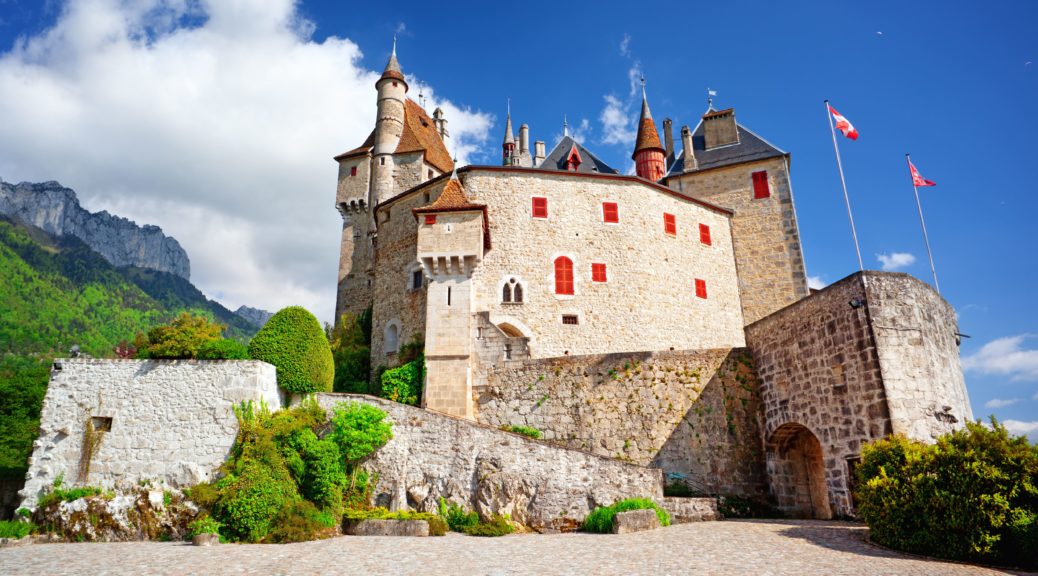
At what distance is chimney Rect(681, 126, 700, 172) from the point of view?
30.4 meters

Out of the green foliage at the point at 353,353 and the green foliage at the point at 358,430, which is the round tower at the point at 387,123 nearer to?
the green foliage at the point at 353,353

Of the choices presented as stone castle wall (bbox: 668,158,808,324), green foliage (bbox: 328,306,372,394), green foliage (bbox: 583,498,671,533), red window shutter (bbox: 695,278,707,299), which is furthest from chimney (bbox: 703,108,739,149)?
green foliage (bbox: 583,498,671,533)

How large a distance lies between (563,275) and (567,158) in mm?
8735

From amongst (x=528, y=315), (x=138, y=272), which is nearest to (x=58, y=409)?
(x=528, y=315)

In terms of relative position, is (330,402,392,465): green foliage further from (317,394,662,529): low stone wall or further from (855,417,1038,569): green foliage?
(855,417,1038,569): green foliage

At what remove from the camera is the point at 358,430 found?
46.9 feet

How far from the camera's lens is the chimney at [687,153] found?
99.6 feet

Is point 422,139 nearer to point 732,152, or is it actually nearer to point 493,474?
point 732,152

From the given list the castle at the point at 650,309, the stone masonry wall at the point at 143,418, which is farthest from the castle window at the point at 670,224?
the stone masonry wall at the point at 143,418

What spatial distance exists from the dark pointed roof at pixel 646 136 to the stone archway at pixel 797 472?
19843 mm

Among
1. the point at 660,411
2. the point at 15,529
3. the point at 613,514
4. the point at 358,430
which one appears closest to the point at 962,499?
the point at 613,514

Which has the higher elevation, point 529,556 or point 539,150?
point 539,150

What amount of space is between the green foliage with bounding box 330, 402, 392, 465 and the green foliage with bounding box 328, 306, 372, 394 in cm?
867

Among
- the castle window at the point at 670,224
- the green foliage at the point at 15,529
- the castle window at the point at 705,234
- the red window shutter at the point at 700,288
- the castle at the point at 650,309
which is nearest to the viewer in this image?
the green foliage at the point at 15,529
